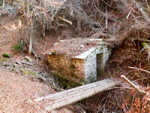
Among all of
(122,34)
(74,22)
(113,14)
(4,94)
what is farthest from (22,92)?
(113,14)

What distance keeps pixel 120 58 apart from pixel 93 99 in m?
1.94

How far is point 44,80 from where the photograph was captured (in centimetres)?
584

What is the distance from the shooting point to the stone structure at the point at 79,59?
5574 millimetres

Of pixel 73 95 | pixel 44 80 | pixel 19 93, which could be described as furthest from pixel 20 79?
pixel 73 95

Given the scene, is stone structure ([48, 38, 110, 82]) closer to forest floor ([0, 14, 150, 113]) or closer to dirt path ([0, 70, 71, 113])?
forest floor ([0, 14, 150, 113])

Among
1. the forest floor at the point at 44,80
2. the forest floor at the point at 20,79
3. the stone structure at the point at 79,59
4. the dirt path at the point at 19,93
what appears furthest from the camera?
the stone structure at the point at 79,59

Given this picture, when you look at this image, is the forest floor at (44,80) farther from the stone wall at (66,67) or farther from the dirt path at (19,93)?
the stone wall at (66,67)

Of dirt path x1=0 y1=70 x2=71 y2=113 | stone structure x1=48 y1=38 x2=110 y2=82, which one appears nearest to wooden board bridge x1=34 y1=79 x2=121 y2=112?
dirt path x1=0 y1=70 x2=71 y2=113

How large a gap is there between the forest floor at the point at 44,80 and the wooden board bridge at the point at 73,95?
203 mm

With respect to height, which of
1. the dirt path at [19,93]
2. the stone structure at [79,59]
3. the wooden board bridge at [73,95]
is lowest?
the wooden board bridge at [73,95]

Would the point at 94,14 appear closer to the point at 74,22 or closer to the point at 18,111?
the point at 74,22

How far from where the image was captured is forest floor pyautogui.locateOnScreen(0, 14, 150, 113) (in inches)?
155

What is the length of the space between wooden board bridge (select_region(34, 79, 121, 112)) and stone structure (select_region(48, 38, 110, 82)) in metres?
0.71

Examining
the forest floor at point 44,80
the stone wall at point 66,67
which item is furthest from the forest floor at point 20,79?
the stone wall at point 66,67
